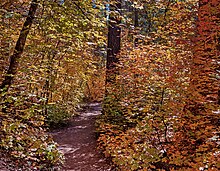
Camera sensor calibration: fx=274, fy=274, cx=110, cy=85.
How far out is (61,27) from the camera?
4.84m

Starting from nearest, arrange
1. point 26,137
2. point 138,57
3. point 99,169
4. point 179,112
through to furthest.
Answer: point 179,112, point 26,137, point 99,169, point 138,57

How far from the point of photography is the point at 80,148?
7398 mm

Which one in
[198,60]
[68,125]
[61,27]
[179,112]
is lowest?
[68,125]

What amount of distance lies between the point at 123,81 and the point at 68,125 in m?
3.39

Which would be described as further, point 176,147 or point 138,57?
point 138,57

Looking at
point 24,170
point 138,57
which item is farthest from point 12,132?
point 138,57

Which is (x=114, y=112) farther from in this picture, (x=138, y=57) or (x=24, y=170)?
(x=24, y=170)

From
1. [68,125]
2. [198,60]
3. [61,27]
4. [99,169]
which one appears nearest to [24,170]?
[99,169]

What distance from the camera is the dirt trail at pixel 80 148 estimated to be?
19.5 ft

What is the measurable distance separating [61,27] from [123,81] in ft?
12.6

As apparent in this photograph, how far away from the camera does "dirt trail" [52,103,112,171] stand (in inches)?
235

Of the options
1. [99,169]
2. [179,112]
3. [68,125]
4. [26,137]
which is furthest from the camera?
[68,125]

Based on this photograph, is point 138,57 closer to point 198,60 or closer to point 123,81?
point 123,81

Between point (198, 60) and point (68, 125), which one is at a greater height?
point (198, 60)
